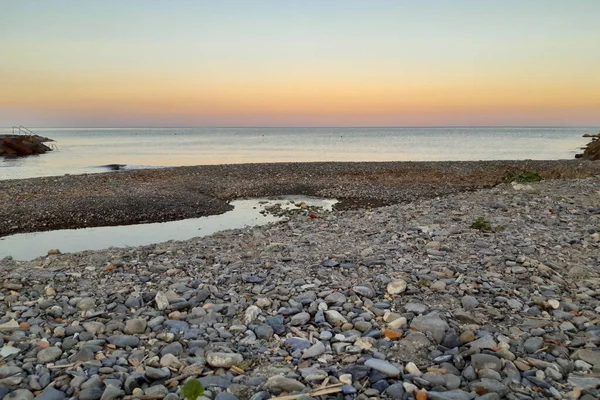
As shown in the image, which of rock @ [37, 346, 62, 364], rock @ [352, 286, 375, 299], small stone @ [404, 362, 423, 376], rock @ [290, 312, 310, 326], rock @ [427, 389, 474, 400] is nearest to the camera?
rock @ [427, 389, 474, 400]

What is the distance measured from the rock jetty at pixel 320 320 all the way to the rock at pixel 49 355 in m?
0.01

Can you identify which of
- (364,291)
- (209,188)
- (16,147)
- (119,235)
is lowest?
(119,235)

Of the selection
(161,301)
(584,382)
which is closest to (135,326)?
(161,301)

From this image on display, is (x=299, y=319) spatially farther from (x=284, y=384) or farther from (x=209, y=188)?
(x=209, y=188)

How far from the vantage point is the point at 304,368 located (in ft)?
13.0

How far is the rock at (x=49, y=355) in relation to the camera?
4.16m

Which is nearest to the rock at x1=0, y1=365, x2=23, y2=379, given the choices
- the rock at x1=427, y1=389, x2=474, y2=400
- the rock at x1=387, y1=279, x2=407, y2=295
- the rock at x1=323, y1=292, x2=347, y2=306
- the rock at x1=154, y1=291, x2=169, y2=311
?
the rock at x1=154, y1=291, x2=169, y2=311

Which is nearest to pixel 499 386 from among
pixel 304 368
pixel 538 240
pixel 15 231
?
pixel 304 368

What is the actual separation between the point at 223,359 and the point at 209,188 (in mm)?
18875

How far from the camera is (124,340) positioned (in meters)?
4.54

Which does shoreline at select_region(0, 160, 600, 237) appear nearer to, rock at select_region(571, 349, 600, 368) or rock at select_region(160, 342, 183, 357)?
rock at select_region(160, 342, 183, 357)

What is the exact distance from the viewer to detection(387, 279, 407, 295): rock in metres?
5.67

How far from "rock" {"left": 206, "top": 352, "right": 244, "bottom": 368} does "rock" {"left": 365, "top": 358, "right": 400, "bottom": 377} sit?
1.24 m

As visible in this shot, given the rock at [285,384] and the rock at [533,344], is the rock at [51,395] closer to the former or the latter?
the rock at [285,384]
